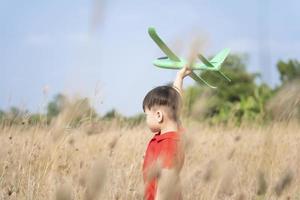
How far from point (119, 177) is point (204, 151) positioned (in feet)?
5.36

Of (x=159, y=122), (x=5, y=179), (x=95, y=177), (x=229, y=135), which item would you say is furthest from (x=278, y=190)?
(x=229, y=135)

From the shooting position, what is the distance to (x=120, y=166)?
4383 millimetres

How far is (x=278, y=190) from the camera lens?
1.43 meters

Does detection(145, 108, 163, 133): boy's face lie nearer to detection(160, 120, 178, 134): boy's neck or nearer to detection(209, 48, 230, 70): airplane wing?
detection(160, 120, 178, 134): boy's neck

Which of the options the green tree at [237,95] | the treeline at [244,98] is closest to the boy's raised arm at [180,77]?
the treeline at [244,98]

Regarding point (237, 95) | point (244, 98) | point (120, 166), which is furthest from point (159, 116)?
point (237, 95)

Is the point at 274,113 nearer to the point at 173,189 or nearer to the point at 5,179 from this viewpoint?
the point at 173,189

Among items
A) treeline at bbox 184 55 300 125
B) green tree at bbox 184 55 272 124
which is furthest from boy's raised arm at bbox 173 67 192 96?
green tree at bbox 184 55 272 124

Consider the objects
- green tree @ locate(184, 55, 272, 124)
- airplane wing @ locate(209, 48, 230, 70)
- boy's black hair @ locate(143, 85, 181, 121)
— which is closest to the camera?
airplane wing @ locate(209, 48, 230, 70)

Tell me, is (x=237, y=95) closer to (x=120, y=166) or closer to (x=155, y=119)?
(x=120, y=166)

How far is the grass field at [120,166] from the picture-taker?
56.8 inches

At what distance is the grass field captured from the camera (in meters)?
1.44

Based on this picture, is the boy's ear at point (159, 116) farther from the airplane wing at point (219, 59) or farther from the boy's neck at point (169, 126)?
the airplane wing at point (219, 59)

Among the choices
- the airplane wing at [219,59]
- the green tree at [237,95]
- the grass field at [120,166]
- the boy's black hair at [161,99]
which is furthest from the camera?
A: the green tree at [237,95]
